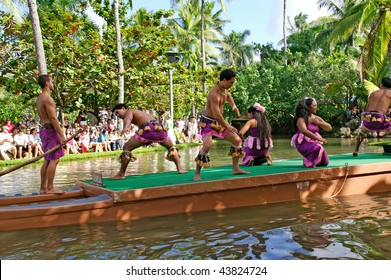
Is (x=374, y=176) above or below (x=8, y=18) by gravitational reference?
below

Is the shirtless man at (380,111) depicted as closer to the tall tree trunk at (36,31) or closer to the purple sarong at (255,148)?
the purple sarong at (255,148)

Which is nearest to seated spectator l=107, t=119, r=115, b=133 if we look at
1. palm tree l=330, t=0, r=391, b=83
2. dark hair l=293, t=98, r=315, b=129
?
palm tree l=330, t=0, r=391, b=83

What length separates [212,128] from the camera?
6629 millimetres

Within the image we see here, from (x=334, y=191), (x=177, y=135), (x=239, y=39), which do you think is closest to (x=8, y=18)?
(x=177, y=135)

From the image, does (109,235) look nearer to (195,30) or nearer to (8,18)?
(8,18)

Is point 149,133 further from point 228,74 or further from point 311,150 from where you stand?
point 311,150

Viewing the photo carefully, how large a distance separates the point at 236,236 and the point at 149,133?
2.30 m

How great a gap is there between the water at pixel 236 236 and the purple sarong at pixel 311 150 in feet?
2.48

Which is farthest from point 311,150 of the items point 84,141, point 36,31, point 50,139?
point 84,141

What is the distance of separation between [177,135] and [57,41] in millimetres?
6696

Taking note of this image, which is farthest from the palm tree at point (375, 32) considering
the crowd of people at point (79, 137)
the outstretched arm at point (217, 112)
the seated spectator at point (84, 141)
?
the outstretched arm at point (217, 112)

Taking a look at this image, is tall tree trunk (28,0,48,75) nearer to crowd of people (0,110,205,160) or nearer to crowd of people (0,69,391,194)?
crowd of people (0,110,205,160)

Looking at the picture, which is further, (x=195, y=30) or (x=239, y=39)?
(x=239, y=39)

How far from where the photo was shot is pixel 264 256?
4379 millimetres
